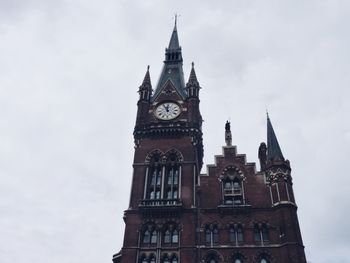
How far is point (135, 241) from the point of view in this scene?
41.6 meters

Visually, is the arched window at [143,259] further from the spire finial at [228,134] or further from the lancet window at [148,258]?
the spire finial at [228,134]

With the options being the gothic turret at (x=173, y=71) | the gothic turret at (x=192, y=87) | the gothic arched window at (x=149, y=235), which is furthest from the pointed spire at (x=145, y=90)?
the gothic arched window at (x=149, y=235)

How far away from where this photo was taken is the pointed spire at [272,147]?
4566 centimetres

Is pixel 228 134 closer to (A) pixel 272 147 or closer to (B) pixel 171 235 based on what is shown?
(A) pixel 272 147

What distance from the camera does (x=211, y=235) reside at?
4188 cm

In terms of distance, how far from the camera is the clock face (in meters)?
52.8

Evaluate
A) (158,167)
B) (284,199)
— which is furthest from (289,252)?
(158,167)

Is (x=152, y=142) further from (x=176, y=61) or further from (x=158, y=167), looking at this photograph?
(x=176, y=61)

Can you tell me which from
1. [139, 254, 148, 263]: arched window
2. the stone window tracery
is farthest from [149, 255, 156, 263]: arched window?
the stone window tracery

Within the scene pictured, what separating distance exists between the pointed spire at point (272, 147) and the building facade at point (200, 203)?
0.36ft

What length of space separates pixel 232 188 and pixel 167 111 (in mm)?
14001

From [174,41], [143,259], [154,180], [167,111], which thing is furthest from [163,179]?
[174,41]

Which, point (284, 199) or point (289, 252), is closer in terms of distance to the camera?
point (289, 252)

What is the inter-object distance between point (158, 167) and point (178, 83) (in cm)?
1550
